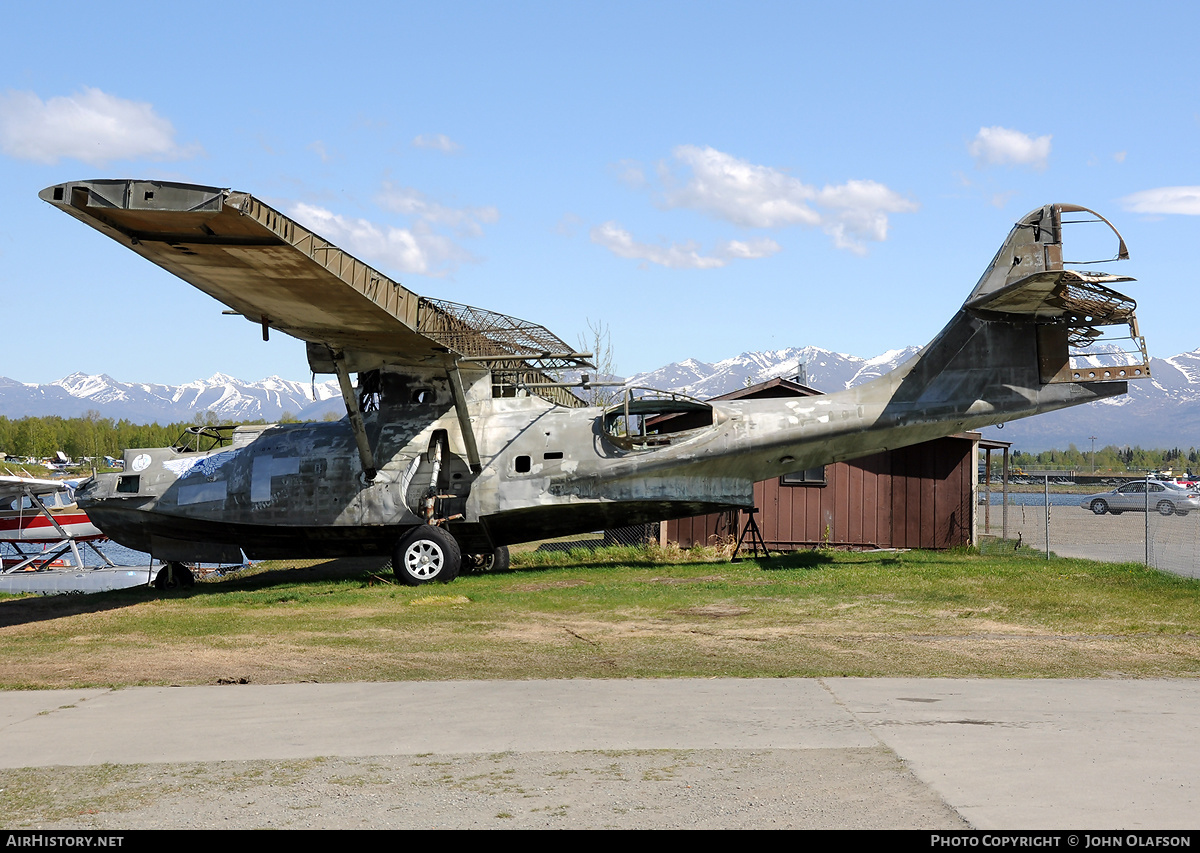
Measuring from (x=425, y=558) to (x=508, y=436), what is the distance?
2.81 meters

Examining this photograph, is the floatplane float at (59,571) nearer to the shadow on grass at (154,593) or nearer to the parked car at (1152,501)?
the shadow on grass at (154,593)

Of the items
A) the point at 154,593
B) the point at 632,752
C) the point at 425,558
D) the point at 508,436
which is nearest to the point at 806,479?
the point at 508,436

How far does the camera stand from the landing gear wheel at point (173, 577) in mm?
20391

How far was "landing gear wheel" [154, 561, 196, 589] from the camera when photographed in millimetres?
20391

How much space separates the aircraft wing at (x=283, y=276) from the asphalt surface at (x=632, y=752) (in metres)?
6.28

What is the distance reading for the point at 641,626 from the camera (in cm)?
1313

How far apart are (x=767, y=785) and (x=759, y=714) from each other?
2.00 m

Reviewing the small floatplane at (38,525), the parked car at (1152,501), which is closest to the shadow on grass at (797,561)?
the small floatplane at (38,525)

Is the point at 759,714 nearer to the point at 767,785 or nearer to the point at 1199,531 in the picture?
the point at 767,785

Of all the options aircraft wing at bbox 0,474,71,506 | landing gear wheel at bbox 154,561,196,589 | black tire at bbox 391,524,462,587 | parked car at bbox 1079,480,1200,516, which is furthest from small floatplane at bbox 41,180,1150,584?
parked car at bbox 1079,480,1200,516

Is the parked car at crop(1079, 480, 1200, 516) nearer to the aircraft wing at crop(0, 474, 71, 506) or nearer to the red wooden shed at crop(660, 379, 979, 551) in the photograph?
the red wooden shed at crop(660, 379, 979, 551)

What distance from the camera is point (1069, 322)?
17.6 metres

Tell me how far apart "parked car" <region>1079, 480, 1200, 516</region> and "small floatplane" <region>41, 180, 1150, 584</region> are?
42.5 metres

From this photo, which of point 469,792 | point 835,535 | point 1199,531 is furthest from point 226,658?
point 1199,531
